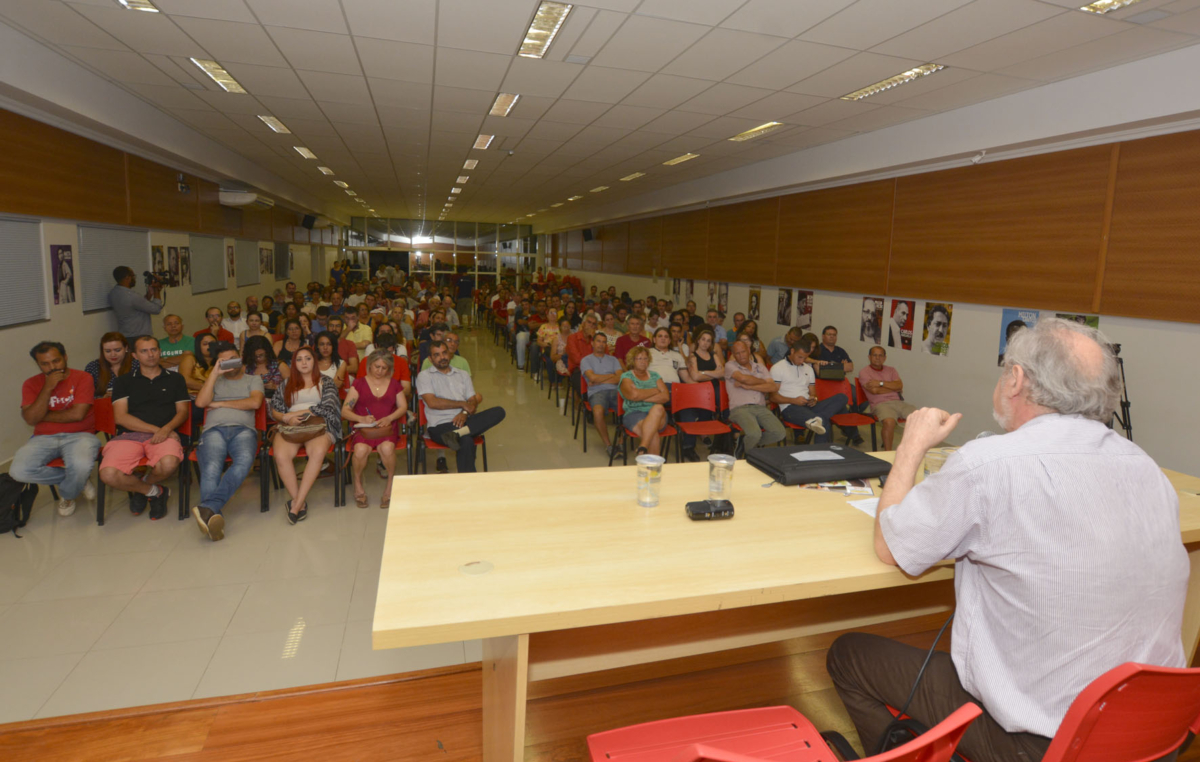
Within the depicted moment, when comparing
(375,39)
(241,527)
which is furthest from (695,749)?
(375,39)

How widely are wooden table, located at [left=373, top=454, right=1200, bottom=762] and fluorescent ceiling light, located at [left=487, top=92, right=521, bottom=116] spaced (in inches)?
206

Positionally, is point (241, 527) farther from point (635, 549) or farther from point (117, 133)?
point (117, 133)

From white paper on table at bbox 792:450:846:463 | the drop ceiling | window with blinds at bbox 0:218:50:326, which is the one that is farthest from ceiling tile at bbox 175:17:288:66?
white paper on table at bbox 792:450:846:463

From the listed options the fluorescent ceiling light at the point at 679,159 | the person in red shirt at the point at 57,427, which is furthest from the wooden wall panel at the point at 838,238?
the person in red shirt at the point at 57,427

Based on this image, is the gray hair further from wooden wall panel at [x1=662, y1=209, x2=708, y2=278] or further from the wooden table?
wooden wall panel at [x1=662, y1=209, x2=708, y2=278]

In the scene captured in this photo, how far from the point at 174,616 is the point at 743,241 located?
9865mm

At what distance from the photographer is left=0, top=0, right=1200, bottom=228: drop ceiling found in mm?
4105

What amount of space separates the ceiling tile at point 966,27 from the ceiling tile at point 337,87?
4.65 metres

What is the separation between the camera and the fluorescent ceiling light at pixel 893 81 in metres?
Result: 5.07

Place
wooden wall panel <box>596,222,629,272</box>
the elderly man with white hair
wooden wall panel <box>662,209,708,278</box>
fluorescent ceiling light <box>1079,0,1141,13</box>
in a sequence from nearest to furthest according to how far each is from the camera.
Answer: the elderly man with white hair
fluorescent ceiling light <box>1079,0,1141,13</box>
wooden wall panel <box>662,209,708,278</box>
wooden wall panel <box>596,222,629,272</box>

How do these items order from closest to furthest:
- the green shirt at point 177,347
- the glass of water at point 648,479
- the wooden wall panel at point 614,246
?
the glass of water at point 648,479
the green shirt at point 177,347
the wooden wall panel at point 614,246

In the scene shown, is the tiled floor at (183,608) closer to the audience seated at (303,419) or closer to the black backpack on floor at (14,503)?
the black backpack on floor at (14,503)

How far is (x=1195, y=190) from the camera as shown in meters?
4.59

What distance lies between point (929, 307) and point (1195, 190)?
2.64 metres
